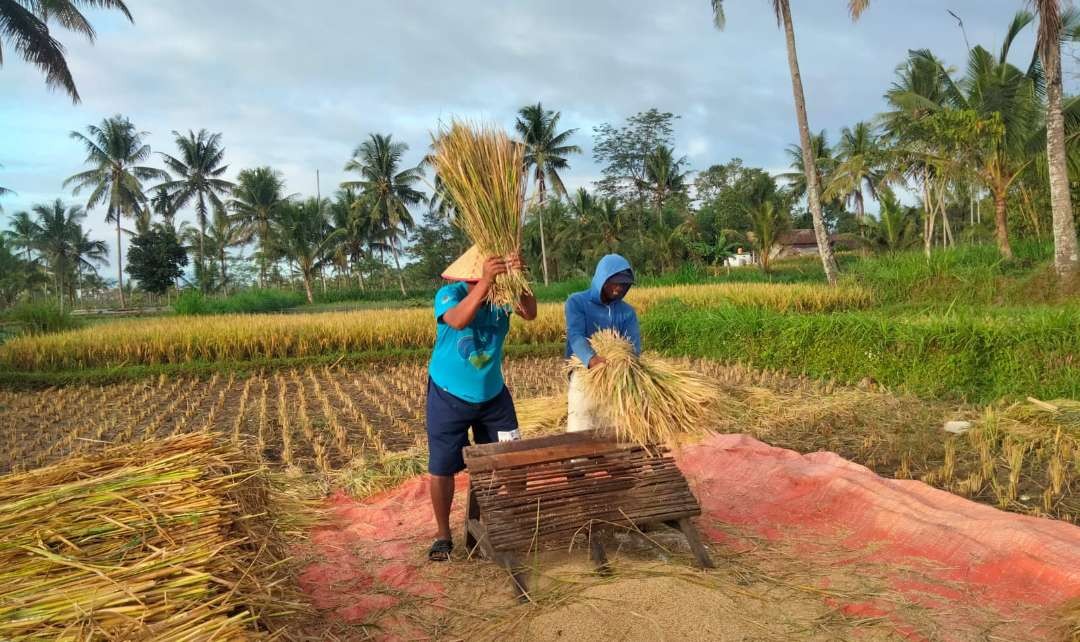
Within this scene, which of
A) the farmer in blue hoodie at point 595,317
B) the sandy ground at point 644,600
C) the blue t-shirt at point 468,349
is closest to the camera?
the sandy ground at point 644,600

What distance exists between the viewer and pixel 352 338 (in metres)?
12.4

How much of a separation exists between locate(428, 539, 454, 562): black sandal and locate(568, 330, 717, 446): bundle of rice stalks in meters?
0.93

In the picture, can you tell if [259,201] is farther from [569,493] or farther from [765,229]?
[569,493]

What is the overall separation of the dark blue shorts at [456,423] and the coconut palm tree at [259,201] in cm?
3381

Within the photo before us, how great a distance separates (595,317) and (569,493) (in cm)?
90

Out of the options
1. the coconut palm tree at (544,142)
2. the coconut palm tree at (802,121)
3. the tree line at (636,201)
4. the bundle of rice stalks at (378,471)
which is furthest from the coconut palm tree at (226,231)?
the bundle of rice stalks at (378,471)

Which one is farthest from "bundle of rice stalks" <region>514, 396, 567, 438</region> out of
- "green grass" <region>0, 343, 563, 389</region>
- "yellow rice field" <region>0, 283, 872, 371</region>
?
"yellow rice field" <region>0, 283, 872, 371</region>

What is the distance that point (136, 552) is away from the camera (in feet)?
5.50

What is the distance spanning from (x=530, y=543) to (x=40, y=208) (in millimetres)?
41487

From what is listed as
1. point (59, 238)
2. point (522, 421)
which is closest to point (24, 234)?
point (59, 238)

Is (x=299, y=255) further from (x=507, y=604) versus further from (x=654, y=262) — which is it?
(x=507, y=604)

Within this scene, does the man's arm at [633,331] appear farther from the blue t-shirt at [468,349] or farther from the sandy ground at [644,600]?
the sandy ground at [644,600]

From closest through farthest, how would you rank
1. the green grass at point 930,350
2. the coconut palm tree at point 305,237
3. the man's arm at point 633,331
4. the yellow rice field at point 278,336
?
1. the man's arm at point 633,331
2. the green grass at point 930,350
3. the yellow rice field at point 278,336
4. the coconut palm tree at point 305,237

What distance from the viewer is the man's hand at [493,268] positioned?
104 inches
